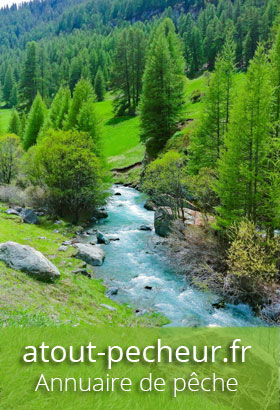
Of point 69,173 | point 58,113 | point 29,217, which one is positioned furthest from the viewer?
point 58,113

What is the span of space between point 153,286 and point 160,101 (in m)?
33.3

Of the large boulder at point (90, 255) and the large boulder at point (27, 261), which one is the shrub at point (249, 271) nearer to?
the large boulder at point (90, 255)

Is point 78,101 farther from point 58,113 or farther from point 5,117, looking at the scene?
point 5,117

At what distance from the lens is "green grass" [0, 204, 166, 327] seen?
932 cm

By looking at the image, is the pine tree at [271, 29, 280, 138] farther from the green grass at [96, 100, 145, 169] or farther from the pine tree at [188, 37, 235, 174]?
the green grass at [96, 100, 145, 169]

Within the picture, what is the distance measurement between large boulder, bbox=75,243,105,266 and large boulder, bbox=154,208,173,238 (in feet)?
21.5

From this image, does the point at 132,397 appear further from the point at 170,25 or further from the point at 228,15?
the point at 228,15

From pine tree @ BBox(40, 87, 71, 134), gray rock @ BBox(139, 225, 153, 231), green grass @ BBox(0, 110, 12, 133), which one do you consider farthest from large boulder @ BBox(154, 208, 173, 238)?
green grass @ BBox(0, 110, 12, 133)

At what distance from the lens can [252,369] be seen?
9.18 metres

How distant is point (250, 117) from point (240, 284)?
10.3m

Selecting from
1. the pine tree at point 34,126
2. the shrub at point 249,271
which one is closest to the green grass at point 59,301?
the shrub at point 249,271

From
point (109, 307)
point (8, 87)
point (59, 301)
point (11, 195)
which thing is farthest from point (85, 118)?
point (8, 87)

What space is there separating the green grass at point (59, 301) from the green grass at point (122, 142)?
29638 millimetres

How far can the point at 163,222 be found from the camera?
90.1ft
